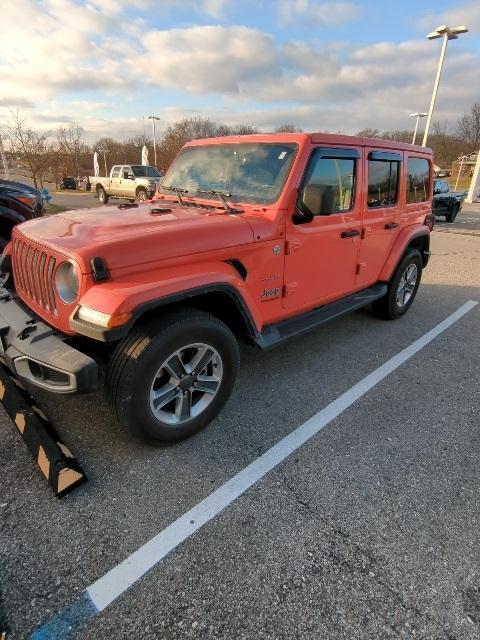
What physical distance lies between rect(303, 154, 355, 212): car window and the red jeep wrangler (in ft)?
0.05

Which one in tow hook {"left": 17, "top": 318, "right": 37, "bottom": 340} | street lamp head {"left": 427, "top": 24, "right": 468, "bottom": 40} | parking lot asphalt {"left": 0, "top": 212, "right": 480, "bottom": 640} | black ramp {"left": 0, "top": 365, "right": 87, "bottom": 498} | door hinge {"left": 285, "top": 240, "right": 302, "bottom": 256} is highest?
street lamp head {"left": 427, "top": 24, "right": 468, "bottom": 40}

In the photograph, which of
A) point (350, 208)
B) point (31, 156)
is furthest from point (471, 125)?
point (350, 208)

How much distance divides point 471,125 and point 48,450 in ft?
209

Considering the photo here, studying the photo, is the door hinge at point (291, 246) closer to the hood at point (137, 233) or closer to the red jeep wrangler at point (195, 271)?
the red jeep wrangler at point (195, 271)

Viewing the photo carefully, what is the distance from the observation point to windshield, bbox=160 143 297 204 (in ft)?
10.1

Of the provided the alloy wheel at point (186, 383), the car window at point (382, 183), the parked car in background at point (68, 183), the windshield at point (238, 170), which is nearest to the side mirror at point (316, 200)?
the windshield at point (238, 170)

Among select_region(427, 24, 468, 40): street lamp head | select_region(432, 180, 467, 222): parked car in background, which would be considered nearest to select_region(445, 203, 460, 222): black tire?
select_region(432, 180, 467, 222): parked car in background

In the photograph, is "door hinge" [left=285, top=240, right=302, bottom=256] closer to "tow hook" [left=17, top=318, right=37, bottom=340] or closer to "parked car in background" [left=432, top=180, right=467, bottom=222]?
"tow hook" [left=17, top=318, right=37, bottom=340]

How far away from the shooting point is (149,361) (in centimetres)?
227

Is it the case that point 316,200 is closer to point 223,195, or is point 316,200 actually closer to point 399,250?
point 223,195

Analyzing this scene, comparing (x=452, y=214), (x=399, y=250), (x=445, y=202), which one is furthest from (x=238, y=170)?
(x=452, y=214)

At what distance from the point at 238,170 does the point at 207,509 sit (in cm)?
257

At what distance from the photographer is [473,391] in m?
3.48

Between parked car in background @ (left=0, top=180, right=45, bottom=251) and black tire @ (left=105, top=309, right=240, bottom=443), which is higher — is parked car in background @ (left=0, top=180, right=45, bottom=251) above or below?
above
